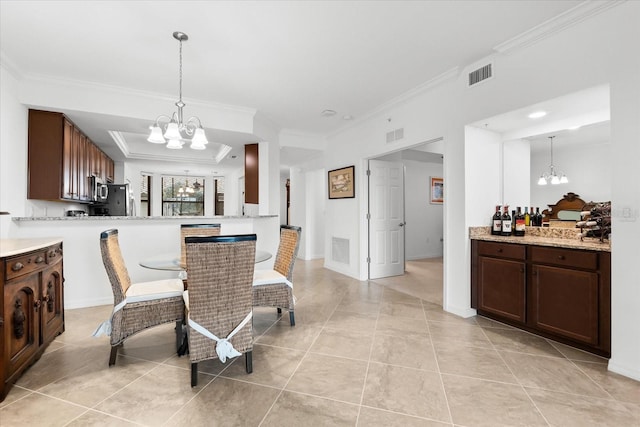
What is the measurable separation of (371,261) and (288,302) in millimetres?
2330

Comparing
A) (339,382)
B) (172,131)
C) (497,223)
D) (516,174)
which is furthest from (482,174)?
(172,131)

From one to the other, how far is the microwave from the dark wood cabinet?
5261mm

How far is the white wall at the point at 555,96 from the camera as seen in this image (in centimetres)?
193

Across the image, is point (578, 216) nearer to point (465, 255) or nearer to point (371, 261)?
point (465, 255)

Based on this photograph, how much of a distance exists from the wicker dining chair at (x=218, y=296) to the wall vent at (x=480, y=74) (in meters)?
2.65

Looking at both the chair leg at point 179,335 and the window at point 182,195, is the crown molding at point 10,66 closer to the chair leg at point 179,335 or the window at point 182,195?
the chair leg at point 179,335

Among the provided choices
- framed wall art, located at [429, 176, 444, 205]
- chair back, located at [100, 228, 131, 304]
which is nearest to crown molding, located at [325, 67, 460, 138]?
framed wall art, located at [429, 176, 444, 205]

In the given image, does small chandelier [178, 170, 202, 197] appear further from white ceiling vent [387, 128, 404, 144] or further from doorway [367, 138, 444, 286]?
white ceiling vent [387, 128, 404, 144]

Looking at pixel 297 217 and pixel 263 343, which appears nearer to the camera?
pixel 263 343

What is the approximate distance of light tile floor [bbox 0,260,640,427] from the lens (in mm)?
1586

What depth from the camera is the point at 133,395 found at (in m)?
1.78

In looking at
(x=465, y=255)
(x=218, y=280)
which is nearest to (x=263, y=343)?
(x=218, y=280)

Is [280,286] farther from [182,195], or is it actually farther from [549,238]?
[182,195]

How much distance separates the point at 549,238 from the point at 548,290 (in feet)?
1.96
